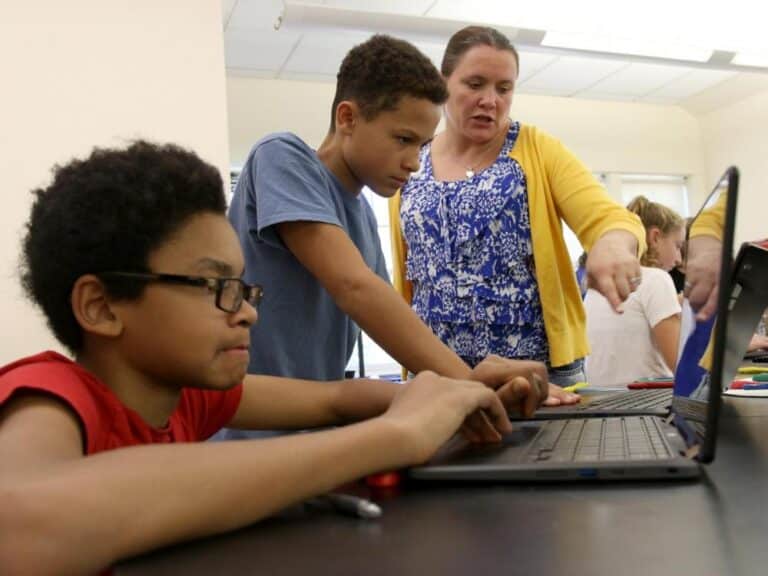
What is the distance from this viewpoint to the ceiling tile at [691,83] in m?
5.20

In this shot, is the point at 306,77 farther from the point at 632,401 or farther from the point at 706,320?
the point at 706,320

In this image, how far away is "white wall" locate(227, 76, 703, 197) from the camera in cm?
484

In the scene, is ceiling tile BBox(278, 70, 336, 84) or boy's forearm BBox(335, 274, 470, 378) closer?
boy's forearm BBox(335, 274, 470, 378)

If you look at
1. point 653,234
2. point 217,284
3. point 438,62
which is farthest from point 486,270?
point 438,62

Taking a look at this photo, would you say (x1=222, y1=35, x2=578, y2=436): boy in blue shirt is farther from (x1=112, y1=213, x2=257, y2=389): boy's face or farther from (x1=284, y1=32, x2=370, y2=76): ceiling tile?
(x1=284, y1=32, x2=370, y2=76): ceiling tile

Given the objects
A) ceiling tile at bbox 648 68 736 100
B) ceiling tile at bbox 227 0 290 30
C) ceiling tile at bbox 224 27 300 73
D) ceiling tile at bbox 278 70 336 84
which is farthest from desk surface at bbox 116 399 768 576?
ceiling tile at bbox 648 68 736 100

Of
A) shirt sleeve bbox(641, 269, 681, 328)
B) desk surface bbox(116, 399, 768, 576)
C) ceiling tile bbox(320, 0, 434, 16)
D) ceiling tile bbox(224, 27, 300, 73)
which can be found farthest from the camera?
ceiling tile bbox(224, 27, 300, 73)

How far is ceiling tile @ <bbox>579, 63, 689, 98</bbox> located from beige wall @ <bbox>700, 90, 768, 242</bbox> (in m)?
0.80

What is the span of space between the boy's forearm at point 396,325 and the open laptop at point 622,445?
7.3 inches

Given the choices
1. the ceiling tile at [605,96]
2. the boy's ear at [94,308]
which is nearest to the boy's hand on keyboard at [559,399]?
the boy's ear at [94,308]

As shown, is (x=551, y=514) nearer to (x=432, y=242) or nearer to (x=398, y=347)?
(x=398, y=347)

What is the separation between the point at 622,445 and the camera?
63 centimetres

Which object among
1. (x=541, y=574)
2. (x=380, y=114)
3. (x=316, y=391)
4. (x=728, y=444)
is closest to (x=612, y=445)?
(x=728, y=444)

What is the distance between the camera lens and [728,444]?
699 millimetres
